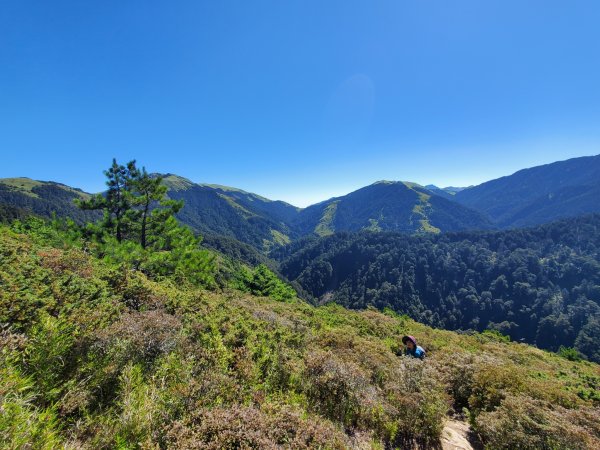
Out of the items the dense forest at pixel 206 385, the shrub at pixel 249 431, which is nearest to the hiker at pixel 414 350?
the dense forest at pixel 206 385

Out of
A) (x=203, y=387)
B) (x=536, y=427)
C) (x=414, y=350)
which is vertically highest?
(x=203, y=387)

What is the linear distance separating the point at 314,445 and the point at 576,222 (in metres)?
261

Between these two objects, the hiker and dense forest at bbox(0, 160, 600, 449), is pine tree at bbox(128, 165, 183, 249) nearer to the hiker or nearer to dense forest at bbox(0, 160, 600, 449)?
dense forest at bbox(0, 160, 600, 449)

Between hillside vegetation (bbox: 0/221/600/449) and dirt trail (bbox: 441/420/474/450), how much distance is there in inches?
14.8

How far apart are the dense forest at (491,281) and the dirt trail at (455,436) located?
144001 millimetres

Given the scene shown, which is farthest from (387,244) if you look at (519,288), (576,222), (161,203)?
(161,203)

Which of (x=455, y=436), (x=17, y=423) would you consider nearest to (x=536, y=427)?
(x=455, y=436)

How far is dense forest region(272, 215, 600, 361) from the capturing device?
12731 centimetres

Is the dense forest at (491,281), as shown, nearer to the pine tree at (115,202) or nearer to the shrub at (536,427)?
the pine tree at (115,202)

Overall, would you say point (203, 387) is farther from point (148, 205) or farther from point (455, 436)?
point (148, 205)

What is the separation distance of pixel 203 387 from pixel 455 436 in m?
6.03

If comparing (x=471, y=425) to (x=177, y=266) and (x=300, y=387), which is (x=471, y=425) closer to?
(x=300, y=387)

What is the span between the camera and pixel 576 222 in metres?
185

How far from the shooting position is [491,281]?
159000 mm
